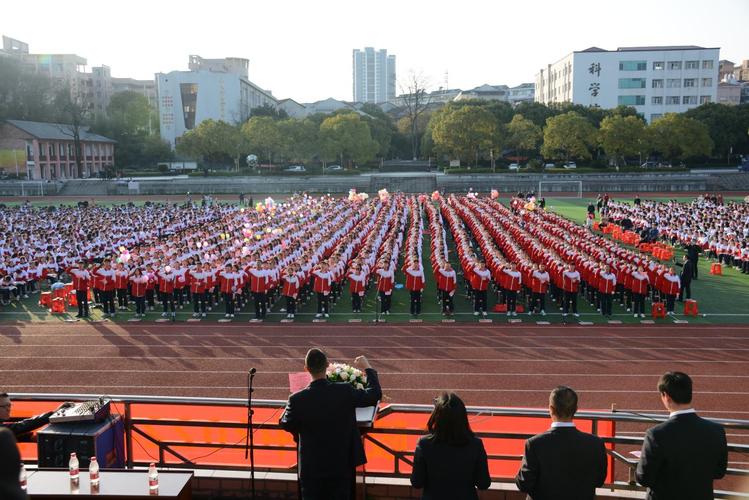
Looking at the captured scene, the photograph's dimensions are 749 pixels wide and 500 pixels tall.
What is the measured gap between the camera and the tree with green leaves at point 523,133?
6939 centimetres

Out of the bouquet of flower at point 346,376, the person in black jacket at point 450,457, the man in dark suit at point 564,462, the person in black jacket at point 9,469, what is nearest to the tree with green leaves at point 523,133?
the bouquet of flower at point 346,376

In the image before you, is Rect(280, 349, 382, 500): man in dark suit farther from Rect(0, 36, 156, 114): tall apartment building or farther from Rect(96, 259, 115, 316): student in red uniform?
Rect(0, 36, 156, 114): tall apartment building

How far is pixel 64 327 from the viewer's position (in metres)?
17.0

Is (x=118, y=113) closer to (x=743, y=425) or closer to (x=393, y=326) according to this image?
(x=393, y=326)

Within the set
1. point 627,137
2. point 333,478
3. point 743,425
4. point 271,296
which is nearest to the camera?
point 333,478

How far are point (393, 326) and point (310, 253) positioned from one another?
572cm

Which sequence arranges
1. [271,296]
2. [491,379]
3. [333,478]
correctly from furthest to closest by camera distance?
[271,296]
[491,379]
[333,478]

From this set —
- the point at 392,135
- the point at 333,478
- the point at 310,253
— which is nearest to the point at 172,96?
the point at 392,135

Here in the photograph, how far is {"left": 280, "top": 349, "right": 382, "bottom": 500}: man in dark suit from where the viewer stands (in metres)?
4.57

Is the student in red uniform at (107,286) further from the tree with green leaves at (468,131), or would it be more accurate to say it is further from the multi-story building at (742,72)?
the multi-story building at (742,72)

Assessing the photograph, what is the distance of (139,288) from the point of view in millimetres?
18031

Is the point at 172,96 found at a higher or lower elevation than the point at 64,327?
higher

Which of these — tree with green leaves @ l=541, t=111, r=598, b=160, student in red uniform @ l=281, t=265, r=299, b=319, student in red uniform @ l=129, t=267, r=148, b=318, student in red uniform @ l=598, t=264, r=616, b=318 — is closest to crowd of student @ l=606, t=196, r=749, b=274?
student in red uniform @ l=598, t=264, r=616, b=318

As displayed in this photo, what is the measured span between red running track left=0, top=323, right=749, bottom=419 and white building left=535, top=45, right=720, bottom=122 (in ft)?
262
